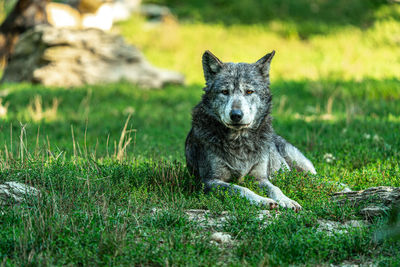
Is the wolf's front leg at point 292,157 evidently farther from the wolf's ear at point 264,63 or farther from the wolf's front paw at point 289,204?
the wolf's front paw at point 289,204

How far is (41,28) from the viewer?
14055 mm

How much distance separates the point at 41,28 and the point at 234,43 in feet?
26.3

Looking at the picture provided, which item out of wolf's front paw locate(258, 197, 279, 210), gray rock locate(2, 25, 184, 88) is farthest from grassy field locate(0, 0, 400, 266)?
gray rock locate(2, 25, 184, 88)

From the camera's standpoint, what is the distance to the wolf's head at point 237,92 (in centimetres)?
532

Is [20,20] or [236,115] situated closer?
[236,115]

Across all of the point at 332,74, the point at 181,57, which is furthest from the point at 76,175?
the point at 181,57

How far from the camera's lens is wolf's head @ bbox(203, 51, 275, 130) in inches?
209

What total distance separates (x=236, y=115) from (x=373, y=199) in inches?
69.3

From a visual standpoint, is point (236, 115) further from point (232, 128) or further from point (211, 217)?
point (211, 217)

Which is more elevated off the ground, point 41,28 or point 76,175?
point 41,28

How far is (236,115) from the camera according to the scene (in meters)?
5.22

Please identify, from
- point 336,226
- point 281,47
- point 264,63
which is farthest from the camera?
point 281,47

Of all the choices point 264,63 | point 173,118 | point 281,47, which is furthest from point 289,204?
point 281,47

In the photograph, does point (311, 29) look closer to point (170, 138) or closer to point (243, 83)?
point (170, 138)
